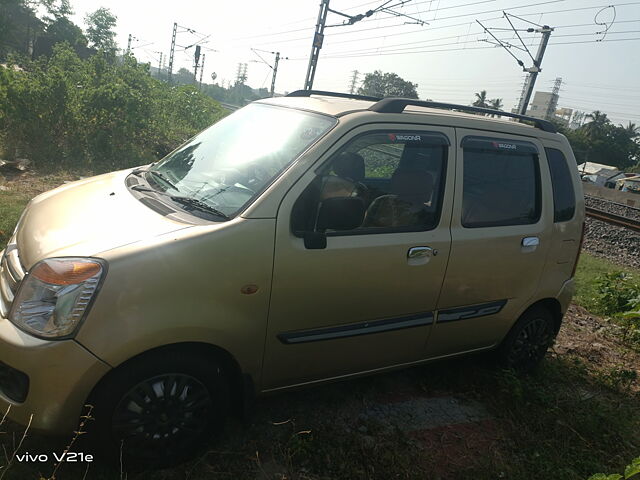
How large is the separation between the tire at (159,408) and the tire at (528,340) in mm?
2448

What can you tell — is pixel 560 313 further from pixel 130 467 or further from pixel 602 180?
pixel 602 180

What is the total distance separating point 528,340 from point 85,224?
3485 mm

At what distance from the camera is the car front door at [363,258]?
2639 mm

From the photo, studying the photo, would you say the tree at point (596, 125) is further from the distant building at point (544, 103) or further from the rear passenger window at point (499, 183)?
the rear passenger window at point (499, 183)

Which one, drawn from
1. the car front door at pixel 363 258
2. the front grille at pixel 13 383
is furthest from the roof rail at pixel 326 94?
the front grille at pixel 13 383

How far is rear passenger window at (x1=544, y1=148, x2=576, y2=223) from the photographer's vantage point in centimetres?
388

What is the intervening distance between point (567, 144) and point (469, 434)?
2435mm

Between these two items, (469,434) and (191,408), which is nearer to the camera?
(191,408)

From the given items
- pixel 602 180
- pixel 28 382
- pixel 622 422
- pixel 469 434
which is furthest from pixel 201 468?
pixel 602 180

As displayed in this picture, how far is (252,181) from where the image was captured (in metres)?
2.75

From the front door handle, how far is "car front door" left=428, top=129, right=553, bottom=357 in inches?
7.3

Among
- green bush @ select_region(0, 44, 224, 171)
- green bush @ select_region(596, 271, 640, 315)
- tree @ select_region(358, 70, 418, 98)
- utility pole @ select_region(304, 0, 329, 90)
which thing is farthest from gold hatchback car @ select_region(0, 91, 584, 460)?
tree @ select_region(358, 70, 418, 98)

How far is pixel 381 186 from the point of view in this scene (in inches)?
125

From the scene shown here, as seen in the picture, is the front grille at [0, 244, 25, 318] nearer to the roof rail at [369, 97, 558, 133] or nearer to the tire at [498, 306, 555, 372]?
the roof rail at [369, 97, 558, 133]
